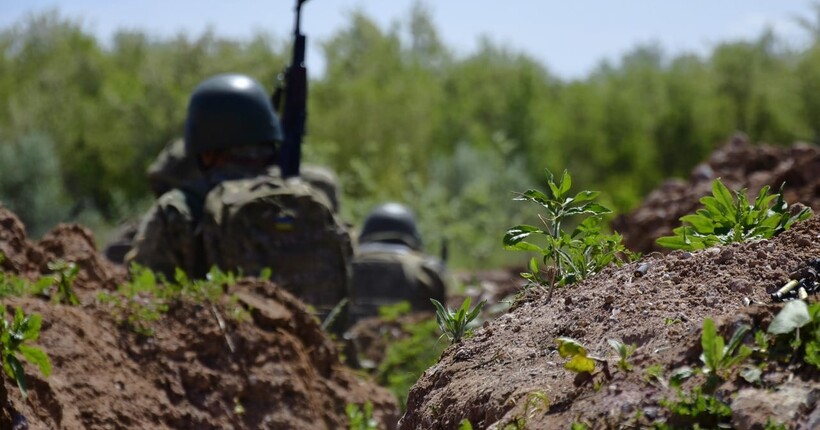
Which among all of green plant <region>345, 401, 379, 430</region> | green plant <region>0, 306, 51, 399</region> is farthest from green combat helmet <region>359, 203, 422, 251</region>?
green plant <region>0, 306, 51, 399</region>

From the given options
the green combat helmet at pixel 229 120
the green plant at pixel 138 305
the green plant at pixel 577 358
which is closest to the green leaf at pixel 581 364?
the green plant at pixel 577 358

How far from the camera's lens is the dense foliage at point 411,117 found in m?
36.2

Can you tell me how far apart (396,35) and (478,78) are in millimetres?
9924

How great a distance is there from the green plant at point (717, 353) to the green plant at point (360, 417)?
4.02 meters

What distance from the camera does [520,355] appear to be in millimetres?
3660

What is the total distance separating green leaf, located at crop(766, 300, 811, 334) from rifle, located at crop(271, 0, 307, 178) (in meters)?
8.01

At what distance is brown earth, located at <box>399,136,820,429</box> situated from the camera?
298cm

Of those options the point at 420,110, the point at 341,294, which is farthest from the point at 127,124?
the point at 341,294

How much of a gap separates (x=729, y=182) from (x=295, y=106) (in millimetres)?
6250

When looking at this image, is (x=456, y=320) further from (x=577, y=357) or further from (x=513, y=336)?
(x=577, y=357)

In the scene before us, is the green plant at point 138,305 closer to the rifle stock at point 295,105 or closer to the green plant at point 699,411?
the green plant at point 699,411

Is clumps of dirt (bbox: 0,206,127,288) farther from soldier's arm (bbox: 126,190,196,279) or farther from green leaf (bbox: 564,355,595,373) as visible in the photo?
green leaf (bbox: 564,355,595,373)

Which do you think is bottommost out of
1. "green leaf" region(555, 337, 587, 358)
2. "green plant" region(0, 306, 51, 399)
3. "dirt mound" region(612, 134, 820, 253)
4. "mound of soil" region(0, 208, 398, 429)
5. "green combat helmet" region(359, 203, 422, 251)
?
"green combat helmet" region(359, 203, 422, 251)

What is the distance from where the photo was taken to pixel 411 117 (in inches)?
1783
